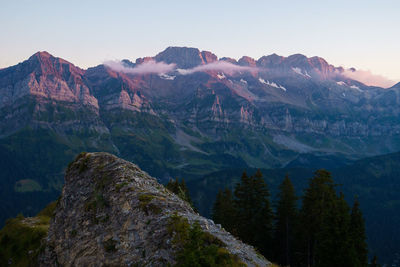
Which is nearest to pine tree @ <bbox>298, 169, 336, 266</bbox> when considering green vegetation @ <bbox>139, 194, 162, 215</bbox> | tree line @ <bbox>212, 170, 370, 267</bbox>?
tree line @ <bbox>212, 170, 370, 267</bbox>

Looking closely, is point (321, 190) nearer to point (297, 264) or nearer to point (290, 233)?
point (290, 233)

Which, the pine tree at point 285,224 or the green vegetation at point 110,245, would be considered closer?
the green vegetation at point 110,245

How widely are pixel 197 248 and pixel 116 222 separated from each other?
879 centimetres

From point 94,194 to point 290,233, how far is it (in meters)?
42.1

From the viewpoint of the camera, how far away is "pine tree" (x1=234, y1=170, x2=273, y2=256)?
55.4 meters

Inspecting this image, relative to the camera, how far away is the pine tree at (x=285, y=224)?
190ft

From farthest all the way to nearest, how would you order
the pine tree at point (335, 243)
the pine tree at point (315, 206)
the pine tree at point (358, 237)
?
the pine tree at point (315, 206) → the pine tree at point (358, 237) → the pine tree at point (335, 243)

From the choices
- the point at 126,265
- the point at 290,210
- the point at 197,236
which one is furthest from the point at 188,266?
the point at 290,210

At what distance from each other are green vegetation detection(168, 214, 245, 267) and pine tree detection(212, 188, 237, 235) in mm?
40358

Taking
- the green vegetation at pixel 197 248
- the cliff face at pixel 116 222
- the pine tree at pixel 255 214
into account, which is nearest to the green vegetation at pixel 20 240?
the cliff face at pixel 116 222

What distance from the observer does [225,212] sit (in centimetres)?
6400

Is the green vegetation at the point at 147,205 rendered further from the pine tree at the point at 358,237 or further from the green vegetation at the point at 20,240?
the green vegetation at the point at 20,240

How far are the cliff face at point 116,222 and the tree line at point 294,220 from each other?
2204 cm

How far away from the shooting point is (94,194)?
2778 cm
